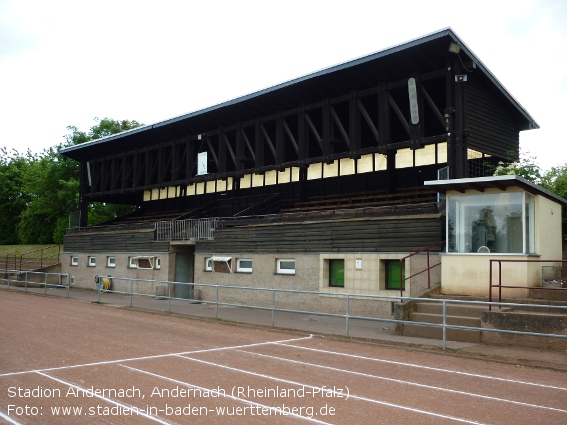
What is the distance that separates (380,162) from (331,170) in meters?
3.03

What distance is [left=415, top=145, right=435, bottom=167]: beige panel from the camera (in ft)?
74.7

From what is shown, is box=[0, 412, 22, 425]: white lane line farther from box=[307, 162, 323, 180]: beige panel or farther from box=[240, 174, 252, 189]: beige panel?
box=[240, 174, 252, 189]: beige panel

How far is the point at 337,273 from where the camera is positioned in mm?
20344

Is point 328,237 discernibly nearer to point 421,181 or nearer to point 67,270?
Result: point 421,181

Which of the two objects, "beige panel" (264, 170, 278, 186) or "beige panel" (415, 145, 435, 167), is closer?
"beige panel" (415, 145, 435, 167)

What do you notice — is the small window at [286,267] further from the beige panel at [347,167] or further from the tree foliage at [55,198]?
the tree foliage at [55,198]

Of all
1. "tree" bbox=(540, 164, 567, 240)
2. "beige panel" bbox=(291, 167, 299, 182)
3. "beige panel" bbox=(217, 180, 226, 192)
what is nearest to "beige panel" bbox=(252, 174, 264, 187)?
"beige panel" bbox=(291, 167, 299, 182)

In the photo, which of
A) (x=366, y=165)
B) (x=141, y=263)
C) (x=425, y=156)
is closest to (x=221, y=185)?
(x=141, y=263)

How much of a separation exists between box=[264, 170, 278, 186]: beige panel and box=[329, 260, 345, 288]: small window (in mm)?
10359

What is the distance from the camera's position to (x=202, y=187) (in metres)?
35.2

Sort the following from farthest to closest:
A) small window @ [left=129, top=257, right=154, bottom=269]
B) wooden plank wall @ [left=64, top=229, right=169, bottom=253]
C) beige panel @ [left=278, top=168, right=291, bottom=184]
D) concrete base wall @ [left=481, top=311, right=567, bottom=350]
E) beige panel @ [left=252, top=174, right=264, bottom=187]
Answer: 1. beige panel @ [left=252, top=174, right=264, bottom=187]
2. beige panel @ [left=278, top=168, right=291, bottom=184]
3. wooden plank wall @ [left=64, top=229, right=169, bottom=253]
4. small window @ [left=129, top=257, right=154, bottom=269]
5. concrete base wall @ [left=481, top=311, right=567, bottom=350]

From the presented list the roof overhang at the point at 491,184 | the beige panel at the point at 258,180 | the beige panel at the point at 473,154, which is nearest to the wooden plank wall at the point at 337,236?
the roof overhang at the point at 491,184

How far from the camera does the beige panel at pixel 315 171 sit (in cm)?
2762

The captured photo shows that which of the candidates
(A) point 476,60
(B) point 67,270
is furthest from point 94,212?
(A) point 476,60
